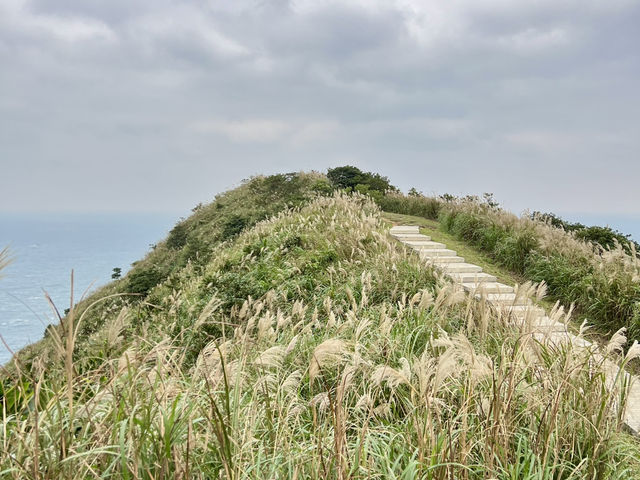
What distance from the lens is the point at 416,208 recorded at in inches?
628

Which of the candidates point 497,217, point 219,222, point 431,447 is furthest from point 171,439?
point 219,222

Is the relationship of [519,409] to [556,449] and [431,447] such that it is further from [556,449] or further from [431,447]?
[431,447]

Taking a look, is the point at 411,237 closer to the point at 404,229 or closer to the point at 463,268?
the point at 404,229

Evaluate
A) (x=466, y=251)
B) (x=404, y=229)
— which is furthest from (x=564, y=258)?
(x=404, y=229)

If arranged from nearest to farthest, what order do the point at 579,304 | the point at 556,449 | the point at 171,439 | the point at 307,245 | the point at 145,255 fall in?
the point at 171,439 < the point at 556,449 < the point at 579,304 < the point at 307,245 < the point at 145,255

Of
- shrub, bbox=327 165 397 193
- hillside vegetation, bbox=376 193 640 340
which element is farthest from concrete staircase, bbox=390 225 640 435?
shrub, bbox=327 165 397 193

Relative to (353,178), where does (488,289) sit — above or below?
below

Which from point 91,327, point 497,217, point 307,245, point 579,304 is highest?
point 497,217

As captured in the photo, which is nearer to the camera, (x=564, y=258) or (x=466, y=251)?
(x=564, y=258)

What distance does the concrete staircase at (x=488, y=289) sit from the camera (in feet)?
13.3

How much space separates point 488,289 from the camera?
544 cm

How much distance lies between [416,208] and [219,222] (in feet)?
25.2

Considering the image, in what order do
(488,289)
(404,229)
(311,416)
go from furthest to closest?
1. (404,229)
2. (488,289)
3. (311,416)

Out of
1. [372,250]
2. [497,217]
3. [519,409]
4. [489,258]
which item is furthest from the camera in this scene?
[497,217]
